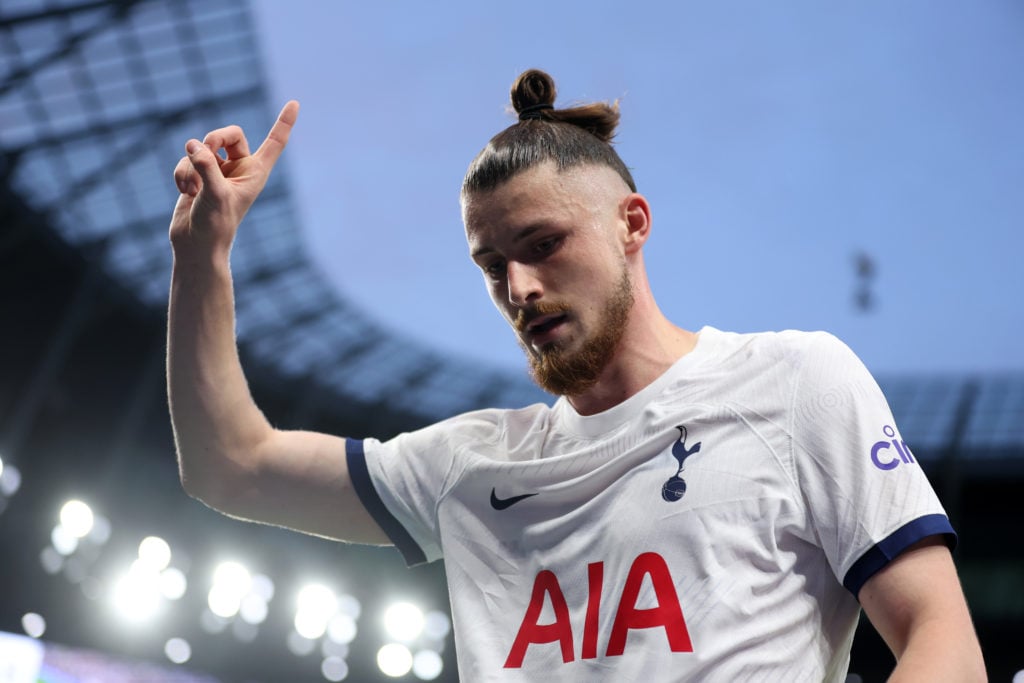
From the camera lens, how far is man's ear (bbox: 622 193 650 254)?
8.30 ft

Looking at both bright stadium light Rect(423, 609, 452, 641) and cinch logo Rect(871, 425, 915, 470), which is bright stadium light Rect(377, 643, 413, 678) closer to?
bright stadium light Rect(423, 609, 452, 641)

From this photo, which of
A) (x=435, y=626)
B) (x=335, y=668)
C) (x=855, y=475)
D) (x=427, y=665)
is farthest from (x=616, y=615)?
(x=435, y=626)

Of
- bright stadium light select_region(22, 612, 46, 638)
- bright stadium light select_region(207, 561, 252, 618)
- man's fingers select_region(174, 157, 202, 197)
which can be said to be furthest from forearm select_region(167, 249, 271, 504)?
bright stadium light select_region(207, 561, 252, 618)

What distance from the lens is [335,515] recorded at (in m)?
2.52

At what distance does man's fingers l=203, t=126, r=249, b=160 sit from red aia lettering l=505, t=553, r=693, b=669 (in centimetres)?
126

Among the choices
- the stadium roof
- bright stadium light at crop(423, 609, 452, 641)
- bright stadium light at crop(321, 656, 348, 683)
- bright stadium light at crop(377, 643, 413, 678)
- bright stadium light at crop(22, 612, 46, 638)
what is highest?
the stadium roof

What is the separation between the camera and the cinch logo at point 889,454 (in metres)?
1.97

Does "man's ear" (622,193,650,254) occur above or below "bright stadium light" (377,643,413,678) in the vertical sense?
above

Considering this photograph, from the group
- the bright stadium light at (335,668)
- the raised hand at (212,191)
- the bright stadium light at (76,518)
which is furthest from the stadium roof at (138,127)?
the raised hand at (212,191)

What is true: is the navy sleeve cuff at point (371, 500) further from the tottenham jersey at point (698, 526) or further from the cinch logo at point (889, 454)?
the cinch logo at point (889, 454)

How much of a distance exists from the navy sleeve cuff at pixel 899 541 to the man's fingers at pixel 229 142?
166cm

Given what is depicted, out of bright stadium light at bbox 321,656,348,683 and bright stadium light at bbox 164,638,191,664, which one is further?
bright stadium light at bbox 321,656,348,683

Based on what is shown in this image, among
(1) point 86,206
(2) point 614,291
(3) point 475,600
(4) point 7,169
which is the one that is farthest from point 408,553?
(1) point 86,206

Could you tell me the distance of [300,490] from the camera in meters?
2.50
